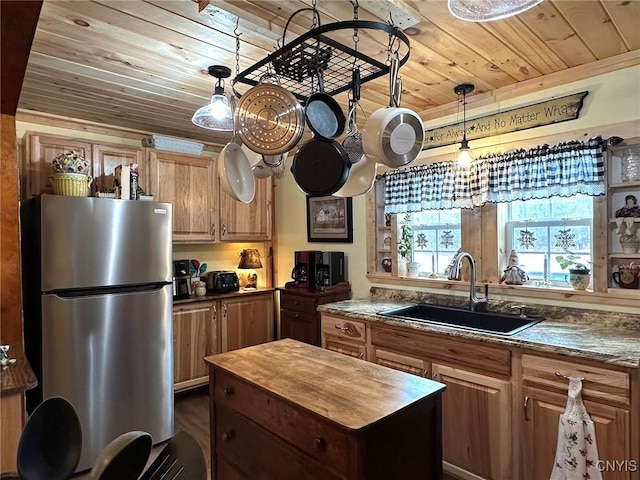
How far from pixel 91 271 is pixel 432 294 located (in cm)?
227

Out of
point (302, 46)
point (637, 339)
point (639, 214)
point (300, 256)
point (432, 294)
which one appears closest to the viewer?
point (302, 46)

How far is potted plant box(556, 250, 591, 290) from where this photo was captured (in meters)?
2.28

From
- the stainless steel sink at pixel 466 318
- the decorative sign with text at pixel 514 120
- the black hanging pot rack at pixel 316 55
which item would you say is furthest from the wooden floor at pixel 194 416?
the decorative sign with text at pixel 514 120

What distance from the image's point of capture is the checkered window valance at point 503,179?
220 centimetres

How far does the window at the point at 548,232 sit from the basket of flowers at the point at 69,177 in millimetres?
2817

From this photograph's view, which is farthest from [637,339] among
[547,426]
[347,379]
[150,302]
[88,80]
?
[88,80]

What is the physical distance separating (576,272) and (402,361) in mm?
1126

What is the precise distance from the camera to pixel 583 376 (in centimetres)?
173

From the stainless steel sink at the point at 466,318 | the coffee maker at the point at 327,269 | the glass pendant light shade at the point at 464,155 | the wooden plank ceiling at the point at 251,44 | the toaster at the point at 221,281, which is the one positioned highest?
the wooden plank ceiling at the point at 251,44

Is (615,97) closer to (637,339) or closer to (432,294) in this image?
(637,339)

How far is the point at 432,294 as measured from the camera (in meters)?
2.93

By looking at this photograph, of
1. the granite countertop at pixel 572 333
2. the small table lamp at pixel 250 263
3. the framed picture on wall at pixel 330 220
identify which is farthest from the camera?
the small table lamp at pixel 250 263

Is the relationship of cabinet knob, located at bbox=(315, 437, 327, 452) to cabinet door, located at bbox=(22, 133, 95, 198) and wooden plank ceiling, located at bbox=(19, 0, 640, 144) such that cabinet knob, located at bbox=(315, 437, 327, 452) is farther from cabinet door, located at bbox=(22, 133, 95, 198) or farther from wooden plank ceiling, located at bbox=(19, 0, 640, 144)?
cabinet door, located at bbox=(22, 133, 95, 198)

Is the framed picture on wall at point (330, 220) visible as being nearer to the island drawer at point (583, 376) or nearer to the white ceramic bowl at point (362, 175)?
the white ceramic bowl at point (362, 175)
